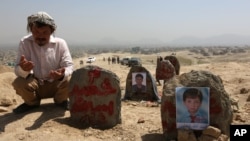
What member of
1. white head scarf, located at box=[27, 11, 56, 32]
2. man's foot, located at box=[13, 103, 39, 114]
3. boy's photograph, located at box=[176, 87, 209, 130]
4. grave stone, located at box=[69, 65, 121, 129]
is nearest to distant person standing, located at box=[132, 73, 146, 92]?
man's foot, located at box=[13, 103, 39, 114]

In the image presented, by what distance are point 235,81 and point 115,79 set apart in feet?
28.6

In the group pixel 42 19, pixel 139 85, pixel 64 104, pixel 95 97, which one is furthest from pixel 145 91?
pixel 42 19

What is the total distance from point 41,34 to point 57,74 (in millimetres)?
834

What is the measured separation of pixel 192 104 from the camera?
201 inches

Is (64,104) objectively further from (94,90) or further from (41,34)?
(41,34)

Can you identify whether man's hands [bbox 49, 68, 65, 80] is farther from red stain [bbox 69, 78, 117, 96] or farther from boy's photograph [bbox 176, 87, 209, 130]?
boy's photograph [bbox 176, 87, 209, 130]

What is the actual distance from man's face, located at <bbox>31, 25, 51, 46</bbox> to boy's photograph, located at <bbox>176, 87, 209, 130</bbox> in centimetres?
270

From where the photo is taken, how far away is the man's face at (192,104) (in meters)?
5.09

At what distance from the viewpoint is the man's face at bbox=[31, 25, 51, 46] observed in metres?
6.29

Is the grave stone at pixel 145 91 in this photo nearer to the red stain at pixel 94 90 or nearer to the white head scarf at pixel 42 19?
the red stain at pixel 94 90

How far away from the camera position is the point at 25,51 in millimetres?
6555

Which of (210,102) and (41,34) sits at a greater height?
(41,34)

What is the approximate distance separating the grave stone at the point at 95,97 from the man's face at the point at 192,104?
140 cm

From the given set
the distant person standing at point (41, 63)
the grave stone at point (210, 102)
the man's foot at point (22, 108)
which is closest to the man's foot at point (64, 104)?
the distant person standing at point (41, 63)
